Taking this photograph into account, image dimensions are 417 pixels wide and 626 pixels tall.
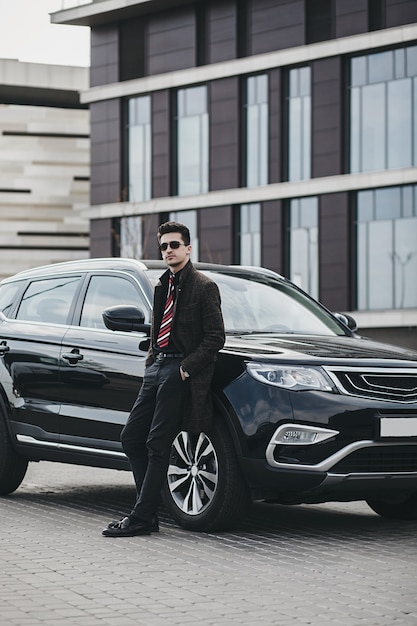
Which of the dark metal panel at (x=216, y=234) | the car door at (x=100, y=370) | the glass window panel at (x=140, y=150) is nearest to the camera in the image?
the car door at (x=100, y=370)

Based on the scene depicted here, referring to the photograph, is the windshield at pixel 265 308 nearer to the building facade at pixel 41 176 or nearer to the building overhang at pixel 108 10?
the building overhang at pixel 108 10

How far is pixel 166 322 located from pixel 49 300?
7.67ft

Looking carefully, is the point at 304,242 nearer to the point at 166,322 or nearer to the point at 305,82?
the point at 305,82

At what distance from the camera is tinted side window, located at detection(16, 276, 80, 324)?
33.2ft

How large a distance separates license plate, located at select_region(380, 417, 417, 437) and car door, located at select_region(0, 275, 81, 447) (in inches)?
107

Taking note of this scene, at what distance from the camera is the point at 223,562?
23.8ft

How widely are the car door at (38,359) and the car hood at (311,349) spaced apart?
1.72 meters

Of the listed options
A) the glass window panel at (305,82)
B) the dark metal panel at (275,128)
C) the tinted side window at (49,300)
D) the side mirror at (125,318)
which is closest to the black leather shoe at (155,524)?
the side mirror at (125,318)

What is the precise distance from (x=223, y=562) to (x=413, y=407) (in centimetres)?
167

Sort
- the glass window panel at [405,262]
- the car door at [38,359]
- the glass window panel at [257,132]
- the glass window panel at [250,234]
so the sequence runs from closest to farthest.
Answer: the car door at [38,359]
the glass window panel at [405,262]
the glass window panel at [257,132]
the glass window panel at [250,234]

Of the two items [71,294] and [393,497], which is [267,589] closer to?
[393,497]

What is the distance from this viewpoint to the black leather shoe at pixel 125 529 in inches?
321

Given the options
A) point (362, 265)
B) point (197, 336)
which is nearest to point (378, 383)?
point (197, 336)

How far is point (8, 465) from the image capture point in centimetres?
1030
